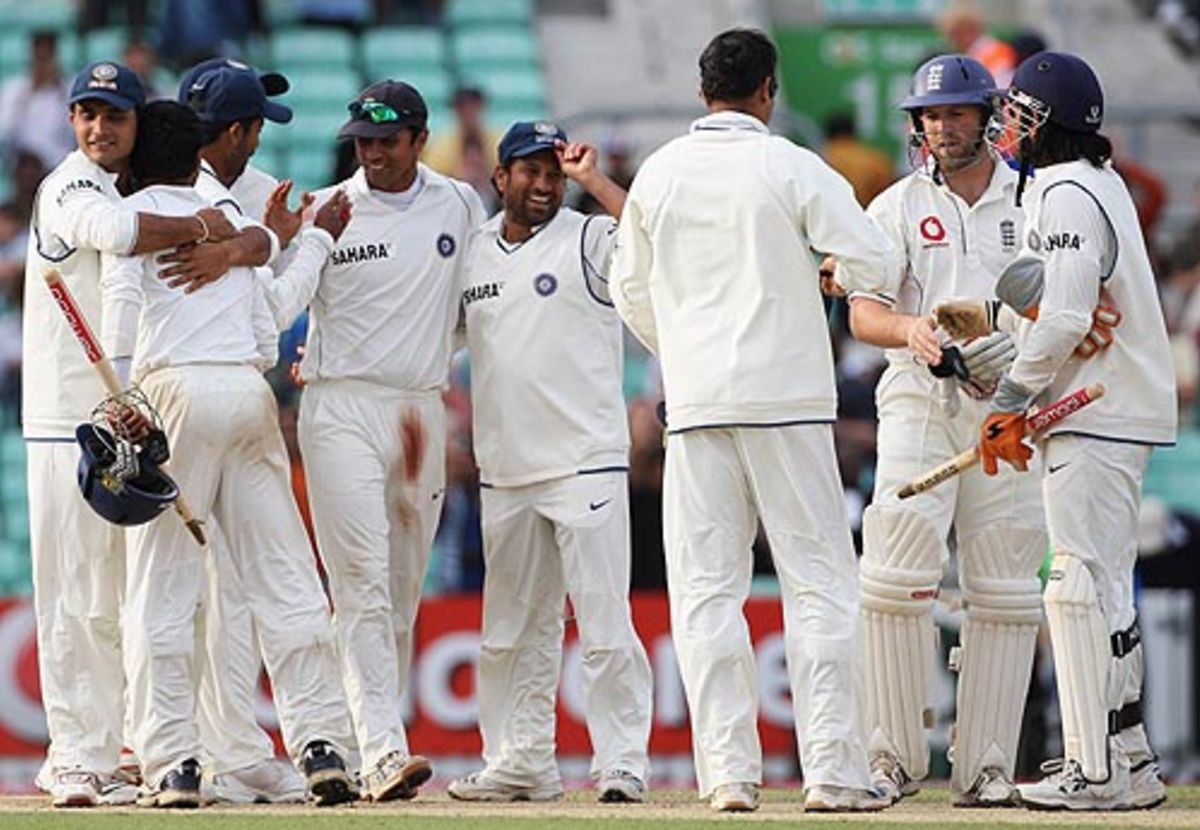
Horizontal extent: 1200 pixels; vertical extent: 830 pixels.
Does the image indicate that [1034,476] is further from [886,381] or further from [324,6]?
[324,6]

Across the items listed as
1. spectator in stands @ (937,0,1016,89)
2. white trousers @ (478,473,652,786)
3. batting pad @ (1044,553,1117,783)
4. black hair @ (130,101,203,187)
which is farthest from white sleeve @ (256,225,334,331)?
spectator in stands @ (937,0,1016,89)

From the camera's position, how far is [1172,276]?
1958cm

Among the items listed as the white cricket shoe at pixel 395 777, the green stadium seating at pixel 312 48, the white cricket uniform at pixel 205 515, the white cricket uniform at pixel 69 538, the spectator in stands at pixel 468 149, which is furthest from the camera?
the green stadium seating at pixel 312 48

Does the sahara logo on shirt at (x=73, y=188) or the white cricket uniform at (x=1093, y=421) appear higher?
the sahara logo on shirt at (x=73, y=188)

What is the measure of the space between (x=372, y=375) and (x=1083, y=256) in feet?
8.24

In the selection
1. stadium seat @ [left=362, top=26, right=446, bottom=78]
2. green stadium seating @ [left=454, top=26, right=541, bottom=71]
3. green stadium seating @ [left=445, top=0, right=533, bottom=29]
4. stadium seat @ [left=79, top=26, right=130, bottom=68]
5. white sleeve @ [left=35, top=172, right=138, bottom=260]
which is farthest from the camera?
green stadium seating @ [left=445, top=0, right=533, bottom=29]

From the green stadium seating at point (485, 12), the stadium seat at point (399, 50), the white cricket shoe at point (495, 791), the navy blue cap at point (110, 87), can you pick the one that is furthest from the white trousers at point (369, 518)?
the green stadium seating at point (485, 12)

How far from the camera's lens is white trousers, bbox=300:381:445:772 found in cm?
1152

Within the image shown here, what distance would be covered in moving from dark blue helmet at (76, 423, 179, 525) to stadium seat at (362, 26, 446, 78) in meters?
10.7

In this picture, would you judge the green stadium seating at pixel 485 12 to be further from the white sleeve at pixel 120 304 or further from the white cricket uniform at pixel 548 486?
the white sleeve at pixel 120 304

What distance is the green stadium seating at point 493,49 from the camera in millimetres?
21469

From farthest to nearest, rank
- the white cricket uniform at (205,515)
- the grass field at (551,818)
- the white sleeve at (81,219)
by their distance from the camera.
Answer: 1. the white cricket uniform at (205,515)
2. the white sleeve at (81,219)
3. the grass field at (551,818)

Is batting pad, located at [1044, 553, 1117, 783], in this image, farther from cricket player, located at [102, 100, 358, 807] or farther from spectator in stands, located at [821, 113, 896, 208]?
spectator in stands, located at [821, 113, 896, 208]

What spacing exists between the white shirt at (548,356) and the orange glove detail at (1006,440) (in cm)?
153
